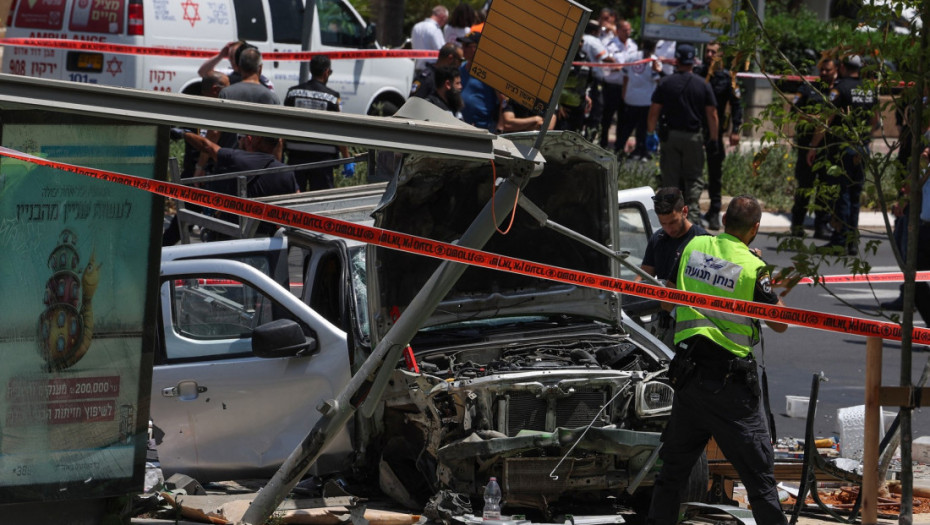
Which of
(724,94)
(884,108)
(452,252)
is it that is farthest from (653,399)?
(724,94)

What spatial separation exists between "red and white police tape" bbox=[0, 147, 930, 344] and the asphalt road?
269 centimetres

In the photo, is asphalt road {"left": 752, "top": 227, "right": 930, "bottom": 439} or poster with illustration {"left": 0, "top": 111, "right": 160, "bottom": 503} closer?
poster with illustration {"left": 0, "top": 111, "right": 160, "bottom": 503}

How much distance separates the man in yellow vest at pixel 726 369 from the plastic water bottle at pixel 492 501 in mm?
947

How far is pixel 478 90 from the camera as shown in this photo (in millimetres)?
12820

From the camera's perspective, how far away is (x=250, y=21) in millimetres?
17875

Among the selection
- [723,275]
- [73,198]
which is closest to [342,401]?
[73,198]

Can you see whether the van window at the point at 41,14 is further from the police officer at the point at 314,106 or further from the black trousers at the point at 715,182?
the black trousers at the point at 715,182

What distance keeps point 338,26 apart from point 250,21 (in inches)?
68.4

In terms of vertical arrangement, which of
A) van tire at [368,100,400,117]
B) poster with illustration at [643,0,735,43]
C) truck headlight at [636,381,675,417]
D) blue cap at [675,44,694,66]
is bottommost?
van tire at [368,100,400,117]

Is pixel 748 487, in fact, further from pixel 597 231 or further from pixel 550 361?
pixel 597 231

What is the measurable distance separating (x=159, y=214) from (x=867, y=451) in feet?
10.1

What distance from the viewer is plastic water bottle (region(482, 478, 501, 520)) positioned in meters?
6.59

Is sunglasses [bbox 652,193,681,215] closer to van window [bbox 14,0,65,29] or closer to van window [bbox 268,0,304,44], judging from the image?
van window [bbox 14,0,65,29]

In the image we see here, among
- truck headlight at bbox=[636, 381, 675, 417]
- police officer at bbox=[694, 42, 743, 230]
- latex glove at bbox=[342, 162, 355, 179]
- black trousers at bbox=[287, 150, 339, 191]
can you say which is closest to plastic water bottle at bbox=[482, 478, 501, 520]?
truck headlight at bbox=[636, 381, 675, 417]
